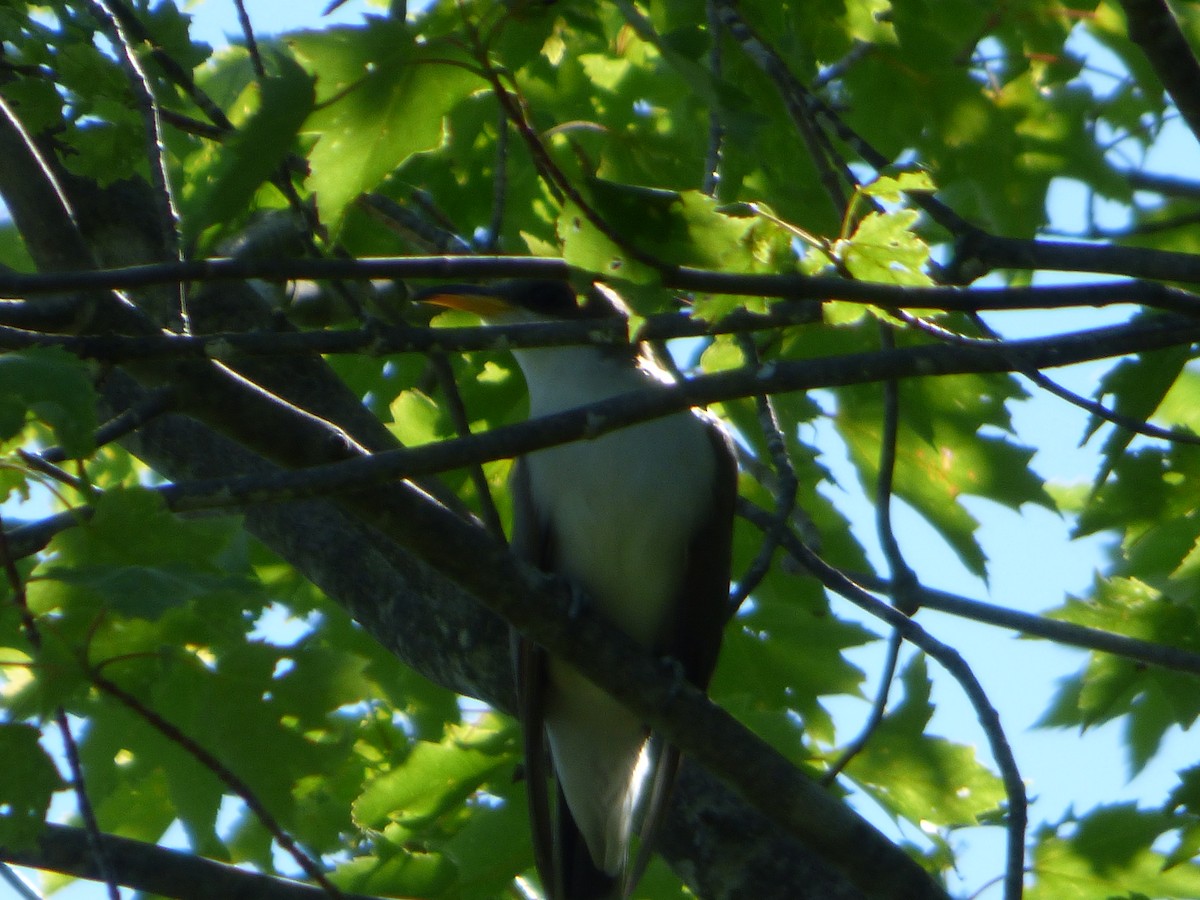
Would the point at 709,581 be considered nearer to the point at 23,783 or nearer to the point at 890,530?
the point at 890,530

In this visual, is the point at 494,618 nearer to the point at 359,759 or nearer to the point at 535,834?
the point at 535,834

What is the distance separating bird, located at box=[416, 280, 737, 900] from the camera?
16.8 ft

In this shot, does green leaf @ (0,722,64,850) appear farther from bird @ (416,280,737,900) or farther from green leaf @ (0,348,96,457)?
bird @ (416,280,737,900)

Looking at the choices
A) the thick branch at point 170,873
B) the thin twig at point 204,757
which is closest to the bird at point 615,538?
the thick branch at point 170,873

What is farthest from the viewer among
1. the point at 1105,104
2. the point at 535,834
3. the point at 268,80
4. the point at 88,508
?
the point at 1105,104

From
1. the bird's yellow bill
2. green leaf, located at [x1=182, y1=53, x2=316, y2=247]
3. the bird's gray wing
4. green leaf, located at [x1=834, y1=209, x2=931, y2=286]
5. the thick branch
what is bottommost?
the thick branch

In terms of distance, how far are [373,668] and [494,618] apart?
1094mm

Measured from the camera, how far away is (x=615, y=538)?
205 inches

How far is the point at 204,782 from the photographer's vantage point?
3.46 metres

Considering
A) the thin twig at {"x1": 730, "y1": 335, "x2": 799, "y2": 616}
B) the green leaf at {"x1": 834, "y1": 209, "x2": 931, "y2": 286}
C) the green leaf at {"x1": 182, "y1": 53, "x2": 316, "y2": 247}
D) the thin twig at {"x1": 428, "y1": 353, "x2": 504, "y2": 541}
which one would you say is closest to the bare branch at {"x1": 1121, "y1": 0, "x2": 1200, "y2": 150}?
the green leaf at {"x1": 834, "y1": 209, "x2": 931, "y2": 286}

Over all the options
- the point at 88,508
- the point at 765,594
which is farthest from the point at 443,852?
the point at 88,508

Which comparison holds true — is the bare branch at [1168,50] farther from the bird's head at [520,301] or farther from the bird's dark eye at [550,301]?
the bird's dark eye at [550,301]

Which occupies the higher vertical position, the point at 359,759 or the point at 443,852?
the point at 359,759

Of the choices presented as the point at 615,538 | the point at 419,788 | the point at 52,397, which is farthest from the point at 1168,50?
the point at 419,788
